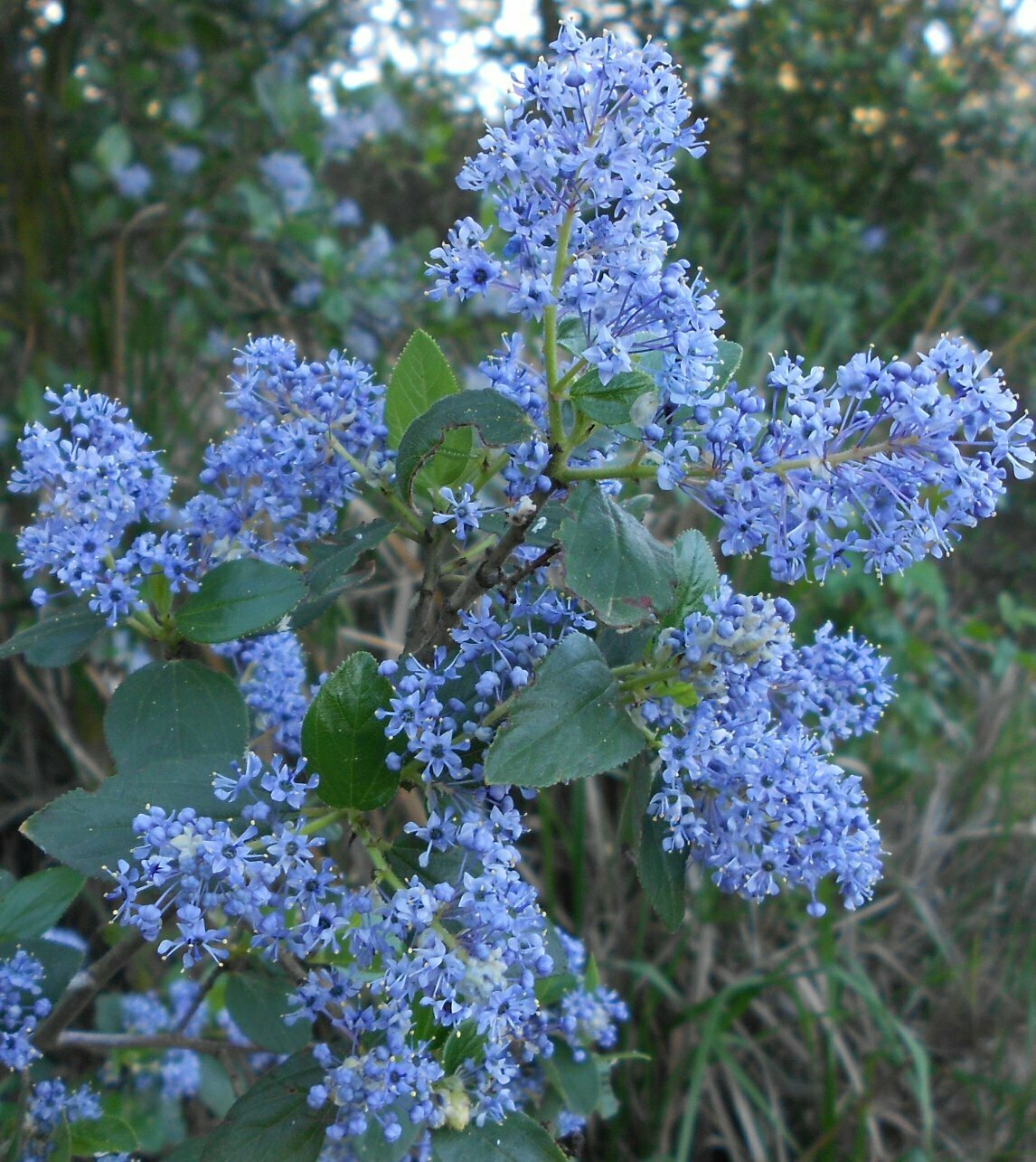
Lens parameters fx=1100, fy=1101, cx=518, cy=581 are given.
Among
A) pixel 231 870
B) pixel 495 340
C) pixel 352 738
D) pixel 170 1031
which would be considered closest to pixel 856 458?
pixel 352 738

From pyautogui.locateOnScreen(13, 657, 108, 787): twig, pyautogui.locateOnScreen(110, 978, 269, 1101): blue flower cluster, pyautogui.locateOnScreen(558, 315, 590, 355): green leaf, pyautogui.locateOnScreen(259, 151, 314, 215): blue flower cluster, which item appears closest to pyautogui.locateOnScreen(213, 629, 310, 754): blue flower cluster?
pyautogui.locateOnScreen(558, 315, 590, 355): green leaf

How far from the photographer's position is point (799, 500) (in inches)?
33.3

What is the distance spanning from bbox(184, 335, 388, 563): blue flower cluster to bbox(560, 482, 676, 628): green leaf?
251 mm

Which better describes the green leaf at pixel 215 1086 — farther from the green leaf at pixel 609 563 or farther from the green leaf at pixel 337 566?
the green leaf at pixel 609 563

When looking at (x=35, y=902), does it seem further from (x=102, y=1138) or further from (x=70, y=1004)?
(x=102, y=1138)

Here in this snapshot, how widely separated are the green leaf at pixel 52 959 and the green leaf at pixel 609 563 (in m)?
0.71

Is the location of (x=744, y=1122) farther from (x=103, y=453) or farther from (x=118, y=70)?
(x=118, y=70)

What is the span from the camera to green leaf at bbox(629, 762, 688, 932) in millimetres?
956

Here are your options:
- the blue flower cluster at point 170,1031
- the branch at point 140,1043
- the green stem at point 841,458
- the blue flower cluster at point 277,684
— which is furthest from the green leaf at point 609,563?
the blue flower cluster at point 170,1031

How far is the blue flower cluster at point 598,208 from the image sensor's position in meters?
0.83

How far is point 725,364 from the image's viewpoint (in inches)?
37.8

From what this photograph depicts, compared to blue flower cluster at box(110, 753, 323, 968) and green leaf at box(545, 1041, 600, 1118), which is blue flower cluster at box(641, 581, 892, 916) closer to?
blue flower cluster at box(110, 753, 323, 968)

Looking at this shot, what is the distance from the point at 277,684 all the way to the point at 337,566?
12.9 inches

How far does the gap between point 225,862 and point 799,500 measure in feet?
1.73
